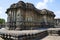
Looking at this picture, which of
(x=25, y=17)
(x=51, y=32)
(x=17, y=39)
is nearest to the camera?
(x=17, y=39)

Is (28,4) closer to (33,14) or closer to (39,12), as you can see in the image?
(33,14)

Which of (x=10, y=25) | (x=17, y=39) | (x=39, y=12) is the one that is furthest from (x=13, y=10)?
(x=17, y=39)

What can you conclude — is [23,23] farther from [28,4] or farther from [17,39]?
[17,39]

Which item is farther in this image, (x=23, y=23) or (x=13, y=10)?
(x=13, y=10)

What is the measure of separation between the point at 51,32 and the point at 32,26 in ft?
7.76

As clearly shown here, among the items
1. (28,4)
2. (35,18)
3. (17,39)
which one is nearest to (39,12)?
(35,18)

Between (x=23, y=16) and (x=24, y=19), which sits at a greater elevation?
(x=23, y=16)

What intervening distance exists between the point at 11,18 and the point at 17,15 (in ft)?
2.28

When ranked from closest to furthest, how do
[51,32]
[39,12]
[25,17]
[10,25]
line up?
[51,32] → [10,25] → [25,17] → [39,12]

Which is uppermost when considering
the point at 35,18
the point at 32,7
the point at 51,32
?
the point at 32,7

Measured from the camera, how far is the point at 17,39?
5191 mm

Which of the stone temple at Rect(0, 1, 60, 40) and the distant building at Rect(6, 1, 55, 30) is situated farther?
the distant building at Rect(6, 1, 55, 30)

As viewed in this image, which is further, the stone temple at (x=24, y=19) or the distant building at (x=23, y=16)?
the distant building at (x=23, y=16)

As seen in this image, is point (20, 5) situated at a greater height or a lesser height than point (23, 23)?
greater
